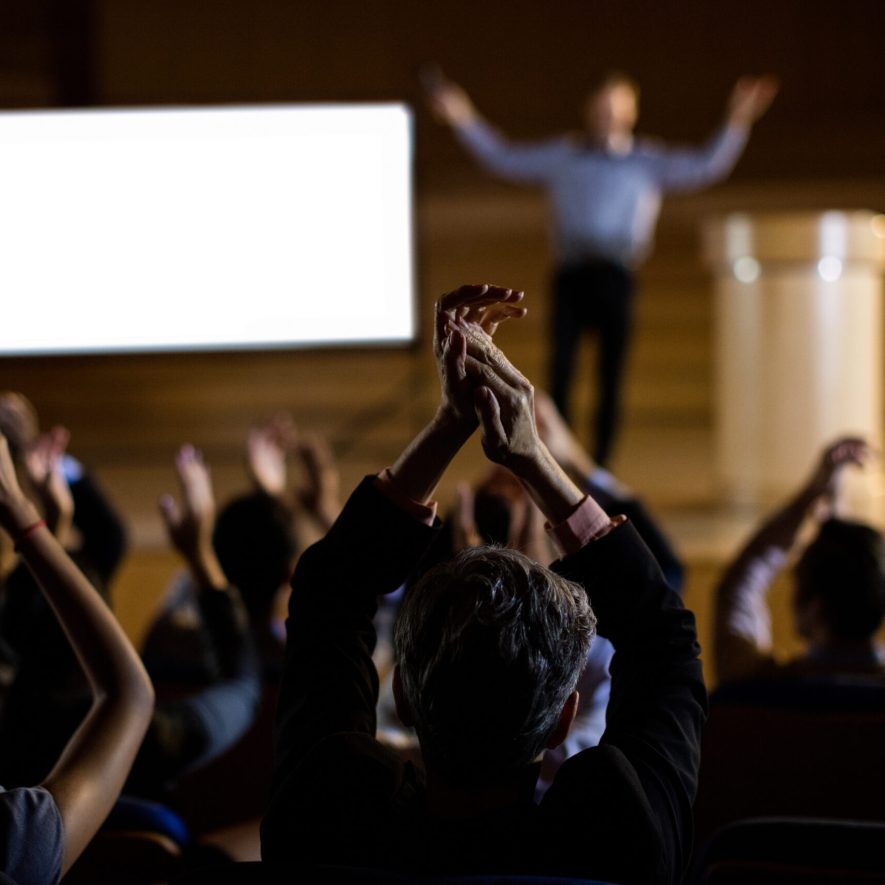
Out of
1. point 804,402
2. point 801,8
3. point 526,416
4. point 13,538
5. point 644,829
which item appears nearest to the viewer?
point 644,829

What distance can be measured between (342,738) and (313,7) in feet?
18.6

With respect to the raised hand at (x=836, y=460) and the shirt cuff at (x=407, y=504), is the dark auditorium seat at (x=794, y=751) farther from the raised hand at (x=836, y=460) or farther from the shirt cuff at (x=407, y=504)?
the shirt cuff at (x=407, y=504)

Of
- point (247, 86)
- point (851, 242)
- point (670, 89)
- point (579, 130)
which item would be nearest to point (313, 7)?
point (247, 86)

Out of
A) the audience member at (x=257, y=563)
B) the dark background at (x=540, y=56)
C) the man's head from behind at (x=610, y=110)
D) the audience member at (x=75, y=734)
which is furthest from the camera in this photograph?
the dark background at (x=540, y=56)

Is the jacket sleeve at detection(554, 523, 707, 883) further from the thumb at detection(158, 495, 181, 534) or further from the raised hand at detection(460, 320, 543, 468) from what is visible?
the thumb at detection(158, 495, 181, 534)

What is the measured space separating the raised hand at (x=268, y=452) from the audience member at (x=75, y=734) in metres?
1.04

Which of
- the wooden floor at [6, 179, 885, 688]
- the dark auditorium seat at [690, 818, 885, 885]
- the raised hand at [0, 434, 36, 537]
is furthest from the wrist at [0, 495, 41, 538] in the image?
the wooden floor at [6, 179, 885, 688]

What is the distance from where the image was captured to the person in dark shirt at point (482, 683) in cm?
85

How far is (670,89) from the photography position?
6.01 metres

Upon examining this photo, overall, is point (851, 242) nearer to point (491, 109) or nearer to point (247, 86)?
point (491, 109)

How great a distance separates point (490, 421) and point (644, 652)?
9.1 inches

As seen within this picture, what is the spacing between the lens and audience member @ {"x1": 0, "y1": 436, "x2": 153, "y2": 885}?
2.95 feet

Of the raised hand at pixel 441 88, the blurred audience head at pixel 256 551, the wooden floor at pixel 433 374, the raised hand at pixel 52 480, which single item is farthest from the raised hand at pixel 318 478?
the raised hand at pixel 441 88

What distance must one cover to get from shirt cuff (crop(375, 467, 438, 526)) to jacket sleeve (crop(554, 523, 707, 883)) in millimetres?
118
